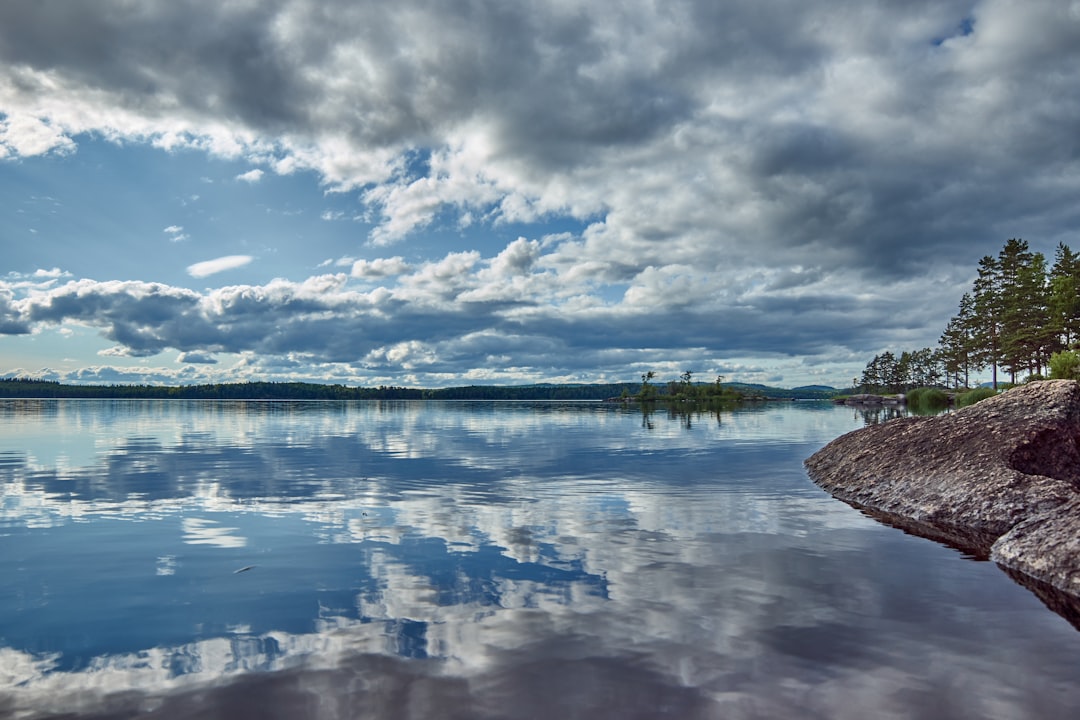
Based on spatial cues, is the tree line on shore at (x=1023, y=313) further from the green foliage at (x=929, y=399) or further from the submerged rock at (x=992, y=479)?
the submerged rock at (x=992, y=479)

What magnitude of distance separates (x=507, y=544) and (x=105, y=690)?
7977 mm

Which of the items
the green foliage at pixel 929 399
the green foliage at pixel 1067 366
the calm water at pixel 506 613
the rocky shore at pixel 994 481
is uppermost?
the green foliage at pixel 1067 366

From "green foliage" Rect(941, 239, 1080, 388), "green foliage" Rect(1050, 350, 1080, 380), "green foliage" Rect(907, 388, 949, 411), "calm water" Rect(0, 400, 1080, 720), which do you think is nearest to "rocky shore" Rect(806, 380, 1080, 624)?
"calm water" Rect(0, 400, 1080, 720)

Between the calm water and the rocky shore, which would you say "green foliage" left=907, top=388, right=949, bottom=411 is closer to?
the rocky shore

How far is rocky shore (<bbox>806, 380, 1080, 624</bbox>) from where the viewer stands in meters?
11.2

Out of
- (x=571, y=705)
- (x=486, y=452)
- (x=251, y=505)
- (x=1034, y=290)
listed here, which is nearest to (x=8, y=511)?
(x=251, y=505)

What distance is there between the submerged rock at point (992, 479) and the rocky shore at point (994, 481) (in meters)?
0.02

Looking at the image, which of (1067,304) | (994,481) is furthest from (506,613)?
(1067,304)

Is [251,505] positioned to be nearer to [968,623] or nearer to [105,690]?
[105,690]

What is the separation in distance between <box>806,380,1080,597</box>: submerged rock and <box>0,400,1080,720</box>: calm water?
0.95 metres

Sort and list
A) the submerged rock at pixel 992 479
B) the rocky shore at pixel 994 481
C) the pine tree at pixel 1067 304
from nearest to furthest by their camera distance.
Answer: the rocky shore at pixel 994 481
the submerged rock at pixel 992 479
the pine tree at pixel 1067 304

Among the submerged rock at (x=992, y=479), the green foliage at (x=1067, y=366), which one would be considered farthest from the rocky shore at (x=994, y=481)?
the green foliage at (x=1067, y=366)

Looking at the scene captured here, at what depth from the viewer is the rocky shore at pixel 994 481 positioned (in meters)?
11.2

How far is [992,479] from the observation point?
1519cm
